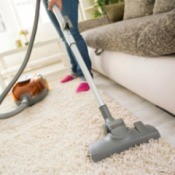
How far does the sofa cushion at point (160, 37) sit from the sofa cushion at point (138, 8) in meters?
0.95

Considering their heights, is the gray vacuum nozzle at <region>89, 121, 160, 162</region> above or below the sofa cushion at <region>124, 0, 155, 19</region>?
below

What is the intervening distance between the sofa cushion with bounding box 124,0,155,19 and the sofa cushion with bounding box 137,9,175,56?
0.95m

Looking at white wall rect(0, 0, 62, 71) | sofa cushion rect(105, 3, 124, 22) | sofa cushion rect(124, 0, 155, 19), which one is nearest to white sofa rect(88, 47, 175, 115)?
sofa cushion rect(124, 0, 155, 19)

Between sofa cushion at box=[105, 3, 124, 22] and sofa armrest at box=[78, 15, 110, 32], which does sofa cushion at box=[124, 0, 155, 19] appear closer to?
sofa cushion at box=[105, 3, 124, 22]

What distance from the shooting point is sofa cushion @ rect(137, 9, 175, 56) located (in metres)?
0.71

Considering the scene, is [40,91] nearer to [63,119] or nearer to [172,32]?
[63,119]

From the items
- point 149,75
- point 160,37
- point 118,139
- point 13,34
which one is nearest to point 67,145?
point 118,139

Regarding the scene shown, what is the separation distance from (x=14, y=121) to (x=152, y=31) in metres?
1.03

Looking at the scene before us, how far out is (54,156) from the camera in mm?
909

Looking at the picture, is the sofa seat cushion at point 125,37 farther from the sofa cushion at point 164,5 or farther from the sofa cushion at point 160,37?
the sofa cushion at point 164,5

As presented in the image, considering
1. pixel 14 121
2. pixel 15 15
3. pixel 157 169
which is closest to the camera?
pixel 157 169

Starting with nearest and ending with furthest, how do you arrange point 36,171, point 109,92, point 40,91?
point 36,171 < point 109,92 < point 40,91

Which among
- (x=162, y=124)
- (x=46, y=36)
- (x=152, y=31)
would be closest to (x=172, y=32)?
(x=152, y=31)

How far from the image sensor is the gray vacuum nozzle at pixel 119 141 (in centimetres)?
80
